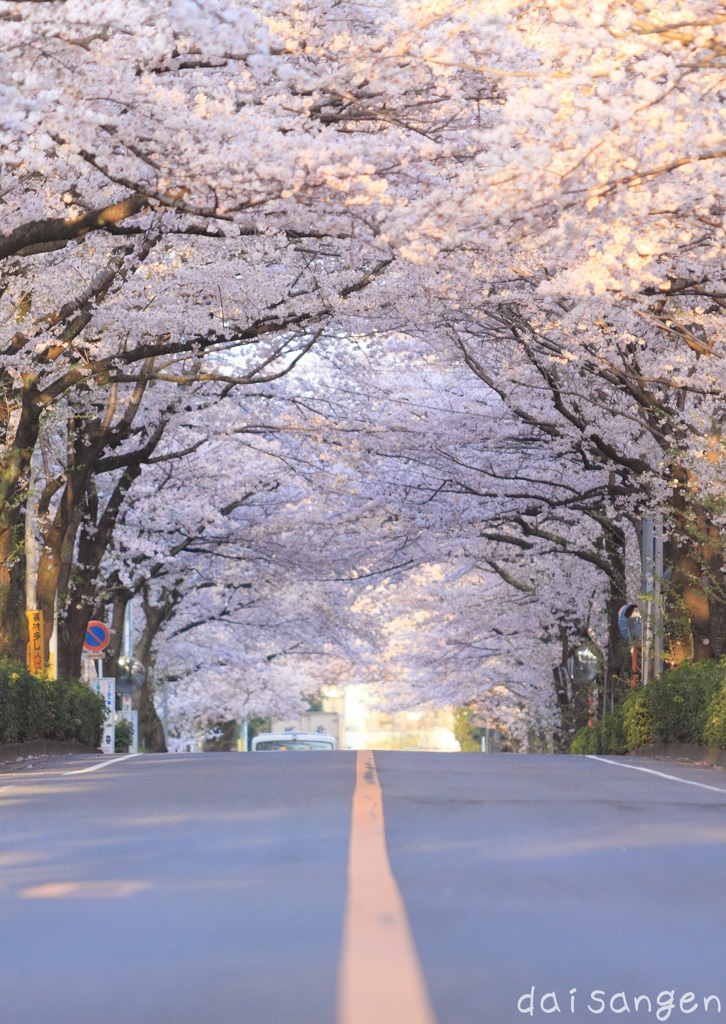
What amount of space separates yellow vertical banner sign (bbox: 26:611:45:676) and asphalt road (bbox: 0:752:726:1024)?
15996 mm

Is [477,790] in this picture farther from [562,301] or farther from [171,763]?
[562,301]

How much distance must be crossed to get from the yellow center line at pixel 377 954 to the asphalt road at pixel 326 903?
0.18ft

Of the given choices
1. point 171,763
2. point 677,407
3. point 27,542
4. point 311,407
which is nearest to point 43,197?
point 171,763

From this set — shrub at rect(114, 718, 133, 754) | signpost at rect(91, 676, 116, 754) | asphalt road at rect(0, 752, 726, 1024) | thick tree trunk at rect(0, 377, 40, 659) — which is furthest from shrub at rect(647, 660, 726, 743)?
shrub at rect(114, 718, 133, 754)

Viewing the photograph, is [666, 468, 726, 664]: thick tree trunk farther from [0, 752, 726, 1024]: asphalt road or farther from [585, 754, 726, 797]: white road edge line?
[0, 752, 726, 1024]: asphalt road

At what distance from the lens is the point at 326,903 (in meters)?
7.28

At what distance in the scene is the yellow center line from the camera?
500 centimetres

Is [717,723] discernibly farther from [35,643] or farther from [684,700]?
[35,643]

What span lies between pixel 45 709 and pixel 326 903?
2101 cm

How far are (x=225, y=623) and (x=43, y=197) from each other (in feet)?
124

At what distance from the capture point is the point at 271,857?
912 centimetres

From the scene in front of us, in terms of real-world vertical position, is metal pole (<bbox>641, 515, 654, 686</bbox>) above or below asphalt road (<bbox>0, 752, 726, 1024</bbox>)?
above

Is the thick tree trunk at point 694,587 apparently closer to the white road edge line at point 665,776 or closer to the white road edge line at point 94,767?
the white road edge line at point 665,776

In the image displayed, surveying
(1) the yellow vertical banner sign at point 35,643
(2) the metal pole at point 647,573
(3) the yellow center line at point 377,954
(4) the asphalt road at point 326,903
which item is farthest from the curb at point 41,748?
(3) the yellow center line at point 377,954
